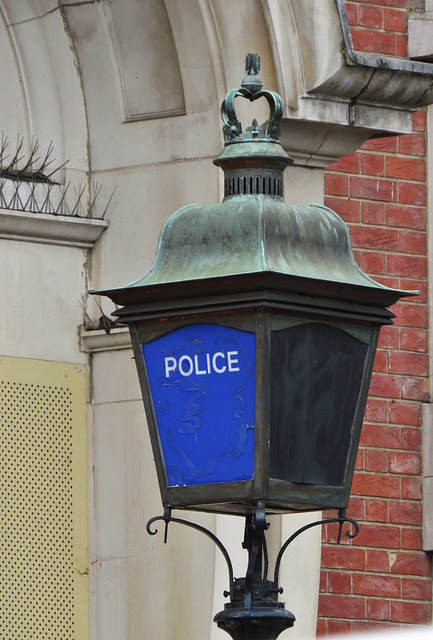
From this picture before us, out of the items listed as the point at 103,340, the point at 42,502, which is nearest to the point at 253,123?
the point at 103,340

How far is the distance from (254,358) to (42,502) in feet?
7.65

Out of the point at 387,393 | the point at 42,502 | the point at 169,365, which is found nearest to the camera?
the point at 169,365

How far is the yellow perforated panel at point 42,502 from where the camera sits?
6164 millimetres

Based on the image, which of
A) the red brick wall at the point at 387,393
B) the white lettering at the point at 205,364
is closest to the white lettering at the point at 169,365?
the white lettering at the point at 205,364

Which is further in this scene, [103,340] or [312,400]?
[103,340]

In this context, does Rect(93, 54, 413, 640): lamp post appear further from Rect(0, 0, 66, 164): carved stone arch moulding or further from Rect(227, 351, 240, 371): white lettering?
Rect(0, 0, 66, 164): carved stone arch moulding

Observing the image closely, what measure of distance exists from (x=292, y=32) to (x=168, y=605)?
194cm

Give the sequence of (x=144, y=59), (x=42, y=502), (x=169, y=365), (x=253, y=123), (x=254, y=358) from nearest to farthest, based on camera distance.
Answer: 1. (x=254, y=358)
2. (x=169, y=365)
3. (x=253, y=123)
4. (x=42, y=502)
5. (x=144, y=59)

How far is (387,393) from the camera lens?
728cm

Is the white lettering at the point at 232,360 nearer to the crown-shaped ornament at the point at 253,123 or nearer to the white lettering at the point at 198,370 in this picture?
the white lettering at the point at 198,370

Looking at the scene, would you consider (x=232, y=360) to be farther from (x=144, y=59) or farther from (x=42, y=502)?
(x=144, y=59)

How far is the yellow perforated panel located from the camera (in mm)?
6164

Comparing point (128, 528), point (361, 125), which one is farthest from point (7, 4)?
point (128, 528)

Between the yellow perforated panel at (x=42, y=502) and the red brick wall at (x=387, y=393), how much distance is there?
114 centimetres
